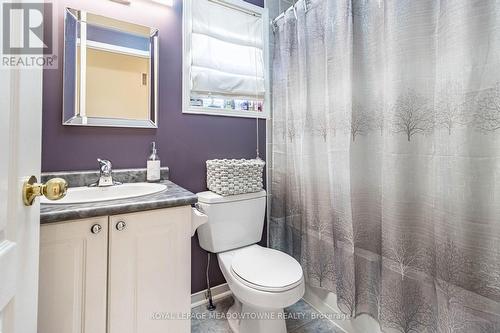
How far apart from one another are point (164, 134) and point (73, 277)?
34.5 inches

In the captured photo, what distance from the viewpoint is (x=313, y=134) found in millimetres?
1443

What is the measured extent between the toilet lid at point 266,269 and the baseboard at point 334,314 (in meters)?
0.44

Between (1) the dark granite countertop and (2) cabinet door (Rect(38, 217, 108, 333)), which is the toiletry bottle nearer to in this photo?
(1) the dark granite countertop

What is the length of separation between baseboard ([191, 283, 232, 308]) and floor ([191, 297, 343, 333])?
3 centimetres

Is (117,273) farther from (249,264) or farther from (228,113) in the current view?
(228,113)

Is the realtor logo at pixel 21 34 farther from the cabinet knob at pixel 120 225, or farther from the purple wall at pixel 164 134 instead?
the purple wall at pixel 164 134

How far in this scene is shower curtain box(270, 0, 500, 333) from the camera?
80 centimetres

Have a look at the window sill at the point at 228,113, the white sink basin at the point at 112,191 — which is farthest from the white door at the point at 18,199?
the window sill at the point at 228,113

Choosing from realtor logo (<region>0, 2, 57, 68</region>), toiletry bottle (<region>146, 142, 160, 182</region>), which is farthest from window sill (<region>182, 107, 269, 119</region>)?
realtor logo (<region>0, 2, 57, 68</region>)

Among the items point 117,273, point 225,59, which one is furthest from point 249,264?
point 225,59

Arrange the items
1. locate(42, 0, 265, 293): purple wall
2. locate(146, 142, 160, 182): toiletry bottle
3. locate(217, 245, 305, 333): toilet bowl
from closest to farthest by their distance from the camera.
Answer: locate(217, 245, 305, 333): toilet bowl
locate(42, 0, 265, 293): purple wall
locate(146, 142, 160, 182): toiletry bottle

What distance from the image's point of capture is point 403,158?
1.00m

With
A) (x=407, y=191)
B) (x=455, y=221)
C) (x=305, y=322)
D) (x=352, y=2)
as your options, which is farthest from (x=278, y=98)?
(x=305, y=322)

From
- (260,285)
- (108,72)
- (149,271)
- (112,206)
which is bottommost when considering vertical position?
(260,285)
